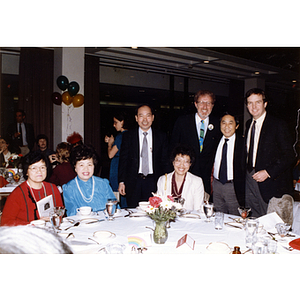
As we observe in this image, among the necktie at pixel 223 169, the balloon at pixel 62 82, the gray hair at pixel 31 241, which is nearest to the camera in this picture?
the gray hair at pixel 31 241

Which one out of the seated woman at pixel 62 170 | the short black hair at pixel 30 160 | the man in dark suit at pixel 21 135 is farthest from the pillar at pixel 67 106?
the short black hair at pixel 30 160

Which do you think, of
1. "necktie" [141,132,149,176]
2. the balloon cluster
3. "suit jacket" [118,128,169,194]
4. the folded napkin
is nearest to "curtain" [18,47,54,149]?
the balloon cluster

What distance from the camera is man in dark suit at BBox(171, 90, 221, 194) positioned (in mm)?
3396

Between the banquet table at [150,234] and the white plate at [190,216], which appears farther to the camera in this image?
the white plate at [190,216]

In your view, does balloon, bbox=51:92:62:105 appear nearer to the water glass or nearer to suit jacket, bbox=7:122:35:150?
suit jacket, bbox=7:122:35:150

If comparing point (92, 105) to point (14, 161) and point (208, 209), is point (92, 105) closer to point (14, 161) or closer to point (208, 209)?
point (14, 161)

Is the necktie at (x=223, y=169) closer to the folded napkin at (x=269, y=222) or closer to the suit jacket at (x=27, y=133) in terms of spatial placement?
the folded napkin at (x=269, y=222)

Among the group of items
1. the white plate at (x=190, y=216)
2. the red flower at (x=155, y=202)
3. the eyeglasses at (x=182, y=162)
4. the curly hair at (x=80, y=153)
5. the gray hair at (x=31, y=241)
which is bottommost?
the gray hair at (x=31, y=241)

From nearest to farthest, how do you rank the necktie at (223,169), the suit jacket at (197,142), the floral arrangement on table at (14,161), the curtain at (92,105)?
1. the necktie at (223,169)
2. the suit jacket at (197,142)
3. the floral arrangement on table at (14,161)
4. the curtain at (92,105)

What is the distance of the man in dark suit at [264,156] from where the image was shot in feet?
10.2

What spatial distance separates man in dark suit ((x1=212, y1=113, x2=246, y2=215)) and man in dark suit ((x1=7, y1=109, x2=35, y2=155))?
105 inches

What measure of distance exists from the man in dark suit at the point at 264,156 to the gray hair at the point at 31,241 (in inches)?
85.7

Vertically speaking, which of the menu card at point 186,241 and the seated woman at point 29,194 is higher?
the seated woman at point 29,194

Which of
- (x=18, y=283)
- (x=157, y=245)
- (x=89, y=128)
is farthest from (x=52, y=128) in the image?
(x=157, y=245)
